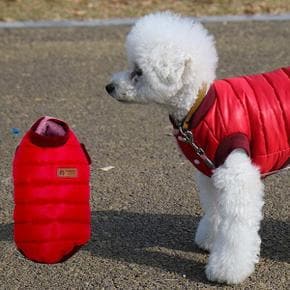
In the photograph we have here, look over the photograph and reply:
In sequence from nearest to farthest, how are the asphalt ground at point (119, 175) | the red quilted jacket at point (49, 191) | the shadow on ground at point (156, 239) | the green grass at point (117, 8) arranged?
the red quilted jacket at point (49, 191) < the asphalt ground at point (119, 175) < the shadow on ground at point (156, 239) < the green grass at point (117, 8)

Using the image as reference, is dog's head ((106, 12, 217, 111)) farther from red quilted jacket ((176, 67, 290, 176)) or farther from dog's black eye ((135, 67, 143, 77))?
red quilted jacket ((176, 67, 290, 176))

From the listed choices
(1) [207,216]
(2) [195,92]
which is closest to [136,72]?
(2) [195,92]

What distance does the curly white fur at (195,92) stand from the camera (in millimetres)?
3064

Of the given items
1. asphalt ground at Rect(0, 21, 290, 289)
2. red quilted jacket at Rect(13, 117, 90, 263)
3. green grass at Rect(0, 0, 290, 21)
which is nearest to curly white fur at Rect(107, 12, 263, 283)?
asphalt ground at Rect(0, 21, 290, 289)

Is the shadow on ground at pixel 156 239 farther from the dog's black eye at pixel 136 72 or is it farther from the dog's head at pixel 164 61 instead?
the dog's black eye at pixel 136 72

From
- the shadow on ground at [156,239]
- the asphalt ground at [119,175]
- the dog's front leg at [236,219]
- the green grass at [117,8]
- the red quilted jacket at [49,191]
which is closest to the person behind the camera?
the red quilted jacket at [49,191]

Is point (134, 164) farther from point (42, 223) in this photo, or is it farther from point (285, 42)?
point (285, 42)

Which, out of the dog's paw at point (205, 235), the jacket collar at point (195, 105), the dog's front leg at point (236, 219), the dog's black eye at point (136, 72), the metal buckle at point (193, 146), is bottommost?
the dog's paw at point (205, 235)

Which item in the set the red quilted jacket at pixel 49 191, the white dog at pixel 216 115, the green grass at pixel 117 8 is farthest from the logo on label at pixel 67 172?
the green grass at pixel 117 8

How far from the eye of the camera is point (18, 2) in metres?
9.03

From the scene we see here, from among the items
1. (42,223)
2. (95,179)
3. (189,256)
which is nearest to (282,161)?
(189,256)

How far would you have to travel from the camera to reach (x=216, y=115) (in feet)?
10.1

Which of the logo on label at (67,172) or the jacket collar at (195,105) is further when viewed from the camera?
the jacket collar at (195,105)

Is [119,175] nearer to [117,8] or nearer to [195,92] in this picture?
[195,92]
